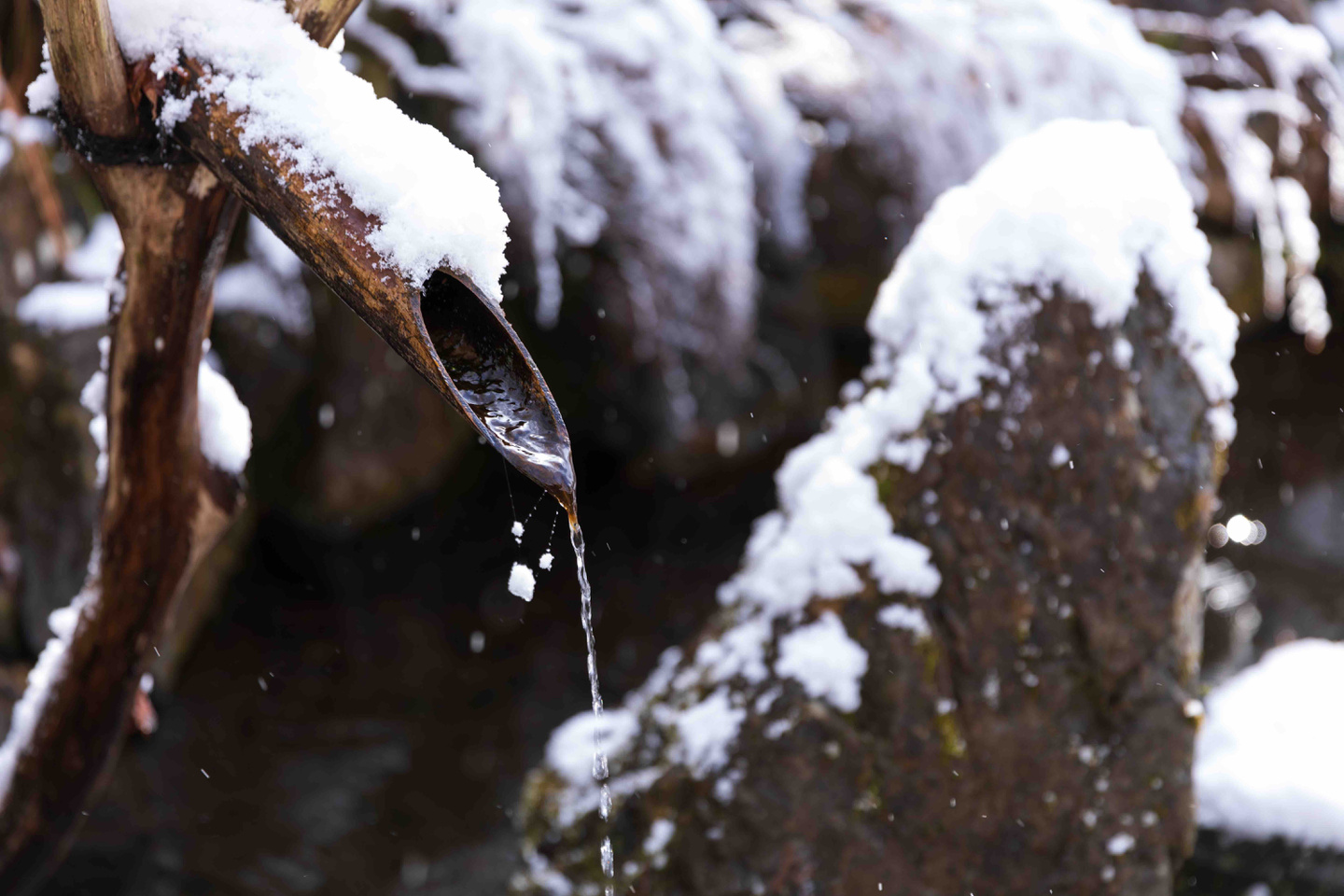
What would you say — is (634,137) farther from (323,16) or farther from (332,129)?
(332,129)

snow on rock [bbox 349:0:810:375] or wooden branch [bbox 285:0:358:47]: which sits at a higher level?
wooden branch [bbox 285:0:358:47]

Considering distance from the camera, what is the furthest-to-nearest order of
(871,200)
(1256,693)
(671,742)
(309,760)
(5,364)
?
(871,200) < (309,760) < (5,364) < (1256,693) < (671,742)

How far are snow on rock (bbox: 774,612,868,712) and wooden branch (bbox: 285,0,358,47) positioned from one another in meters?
1.35

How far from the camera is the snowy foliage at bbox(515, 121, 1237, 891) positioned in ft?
6.39

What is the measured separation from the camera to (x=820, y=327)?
4.82m

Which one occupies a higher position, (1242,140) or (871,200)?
(1242,140)

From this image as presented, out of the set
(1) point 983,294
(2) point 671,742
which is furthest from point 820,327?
(2) point 671,742

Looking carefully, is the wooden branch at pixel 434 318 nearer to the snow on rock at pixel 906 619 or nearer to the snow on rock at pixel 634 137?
the snow on rock at pixel 906 619

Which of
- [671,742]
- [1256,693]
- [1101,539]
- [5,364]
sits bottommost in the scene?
[5,364]

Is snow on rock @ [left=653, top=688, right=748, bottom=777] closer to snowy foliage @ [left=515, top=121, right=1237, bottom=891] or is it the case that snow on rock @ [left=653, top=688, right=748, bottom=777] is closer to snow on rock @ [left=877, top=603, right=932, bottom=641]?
snowy foliage @ [left=515, top=121, right=1237, bottom=891]

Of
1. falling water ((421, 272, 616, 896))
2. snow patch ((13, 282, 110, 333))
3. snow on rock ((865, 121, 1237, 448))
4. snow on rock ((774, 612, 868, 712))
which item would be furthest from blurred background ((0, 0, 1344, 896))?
falling water ((421, 272, 616, 896))

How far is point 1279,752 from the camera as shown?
238cm

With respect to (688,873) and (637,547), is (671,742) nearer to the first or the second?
(688,873)

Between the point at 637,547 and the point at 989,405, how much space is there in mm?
3235
